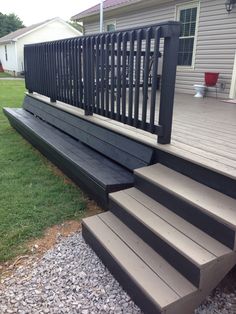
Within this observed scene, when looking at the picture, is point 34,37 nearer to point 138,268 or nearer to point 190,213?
point 190,213

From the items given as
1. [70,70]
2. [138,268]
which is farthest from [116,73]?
[138,268]

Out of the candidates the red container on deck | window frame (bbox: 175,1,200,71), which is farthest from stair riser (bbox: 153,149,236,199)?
window frame (bbox: 175,1,200,71)

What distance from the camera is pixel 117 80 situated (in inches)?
125

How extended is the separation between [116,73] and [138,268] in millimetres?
2078

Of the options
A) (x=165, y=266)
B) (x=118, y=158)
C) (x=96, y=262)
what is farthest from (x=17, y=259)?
(x=118, y=158)

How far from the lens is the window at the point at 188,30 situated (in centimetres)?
661

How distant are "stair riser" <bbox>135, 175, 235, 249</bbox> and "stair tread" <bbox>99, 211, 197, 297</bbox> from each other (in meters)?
0.31

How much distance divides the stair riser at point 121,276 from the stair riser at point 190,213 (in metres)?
0.53

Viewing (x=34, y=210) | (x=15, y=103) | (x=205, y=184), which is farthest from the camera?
(x=15, y=103)

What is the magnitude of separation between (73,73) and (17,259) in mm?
2723

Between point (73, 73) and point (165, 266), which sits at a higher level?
point (73, 73)

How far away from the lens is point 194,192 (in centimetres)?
214

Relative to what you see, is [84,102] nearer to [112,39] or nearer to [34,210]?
[112,39]

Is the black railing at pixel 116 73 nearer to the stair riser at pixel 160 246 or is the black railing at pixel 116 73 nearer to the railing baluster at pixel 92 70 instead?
the railing baluster at pixel 92 70
